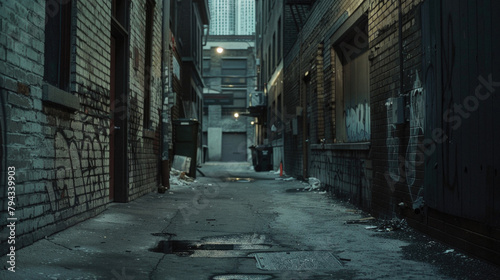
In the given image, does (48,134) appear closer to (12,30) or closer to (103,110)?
(12,30)

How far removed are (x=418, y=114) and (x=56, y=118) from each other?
12.9 feet

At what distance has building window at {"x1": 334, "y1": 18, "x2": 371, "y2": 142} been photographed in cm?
847

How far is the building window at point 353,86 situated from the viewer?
847 centimetres

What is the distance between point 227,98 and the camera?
4141cm

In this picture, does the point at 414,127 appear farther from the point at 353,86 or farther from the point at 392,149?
the point at 353,86

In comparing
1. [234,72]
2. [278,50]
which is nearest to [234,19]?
[234,72]

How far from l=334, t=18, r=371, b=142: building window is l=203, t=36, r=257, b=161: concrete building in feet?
101

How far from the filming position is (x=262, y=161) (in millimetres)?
22250

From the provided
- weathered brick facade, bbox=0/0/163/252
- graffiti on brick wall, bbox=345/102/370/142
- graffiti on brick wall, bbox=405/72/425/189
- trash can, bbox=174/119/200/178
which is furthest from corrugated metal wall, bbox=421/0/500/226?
trash can, bbox=174/119/200/178

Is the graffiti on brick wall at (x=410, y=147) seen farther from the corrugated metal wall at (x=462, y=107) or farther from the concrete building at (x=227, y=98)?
the concrete building at (x=227, y=98)

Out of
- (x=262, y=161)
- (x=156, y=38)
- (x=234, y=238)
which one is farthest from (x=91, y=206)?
(x=262, y=161)

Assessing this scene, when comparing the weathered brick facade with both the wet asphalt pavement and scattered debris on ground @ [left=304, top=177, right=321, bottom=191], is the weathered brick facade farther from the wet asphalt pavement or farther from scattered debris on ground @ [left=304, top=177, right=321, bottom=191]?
scattered debris on ground @ [left=304, top=177, right=321, bottom=191]

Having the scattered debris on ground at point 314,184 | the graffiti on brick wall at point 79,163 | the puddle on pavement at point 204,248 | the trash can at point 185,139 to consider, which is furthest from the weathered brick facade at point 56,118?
the trash can at point 185,139

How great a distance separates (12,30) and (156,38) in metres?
7.11
